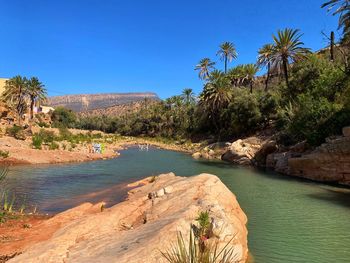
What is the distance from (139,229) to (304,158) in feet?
62.5

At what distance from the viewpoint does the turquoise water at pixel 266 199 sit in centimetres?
956

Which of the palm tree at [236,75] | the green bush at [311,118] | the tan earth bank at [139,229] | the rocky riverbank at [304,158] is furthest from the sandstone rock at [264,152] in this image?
the palm tree at [236,75]

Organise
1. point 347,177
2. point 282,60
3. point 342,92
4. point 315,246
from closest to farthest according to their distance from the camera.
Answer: point 315,246 → point 347,177 → point 342,92 → point 282,60

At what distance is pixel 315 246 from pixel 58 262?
733cm

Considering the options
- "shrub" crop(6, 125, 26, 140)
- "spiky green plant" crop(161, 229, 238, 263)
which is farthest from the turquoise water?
"shrub" crop(6, 125, 26, 140)

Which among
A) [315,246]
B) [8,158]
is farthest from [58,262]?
[8,158]

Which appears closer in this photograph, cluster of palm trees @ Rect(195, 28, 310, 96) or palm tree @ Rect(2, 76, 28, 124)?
cluster of palm trees @ Rect(195, 28, 310, 96)

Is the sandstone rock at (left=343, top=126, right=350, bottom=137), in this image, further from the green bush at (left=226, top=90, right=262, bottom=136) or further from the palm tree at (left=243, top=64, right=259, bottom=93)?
the palm tree at (left=243, top=64, right=259, bottom=93)

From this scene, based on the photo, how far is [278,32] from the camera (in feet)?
129

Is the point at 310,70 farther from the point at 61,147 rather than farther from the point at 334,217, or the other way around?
the point at 61,147

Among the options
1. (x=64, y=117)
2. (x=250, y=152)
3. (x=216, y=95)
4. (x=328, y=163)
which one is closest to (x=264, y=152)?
(x=250, y=152)

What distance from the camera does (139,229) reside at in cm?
895

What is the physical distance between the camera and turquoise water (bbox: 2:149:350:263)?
31.4 feet

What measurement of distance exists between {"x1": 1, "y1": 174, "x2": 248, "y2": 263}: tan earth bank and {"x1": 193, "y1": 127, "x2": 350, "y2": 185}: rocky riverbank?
40.1 feet
